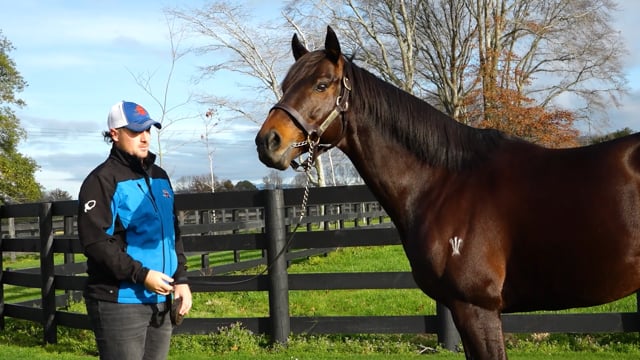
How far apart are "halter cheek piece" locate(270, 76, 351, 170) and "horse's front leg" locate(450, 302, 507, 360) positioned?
113cm

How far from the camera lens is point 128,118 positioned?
9.11 ft

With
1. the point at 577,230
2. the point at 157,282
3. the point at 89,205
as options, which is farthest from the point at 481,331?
the point at 89,205

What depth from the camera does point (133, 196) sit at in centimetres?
277

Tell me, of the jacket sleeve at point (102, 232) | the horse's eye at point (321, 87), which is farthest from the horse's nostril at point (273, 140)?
Result: the jacket sleeve at point (102, 232)

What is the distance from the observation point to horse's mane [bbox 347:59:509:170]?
3.31m

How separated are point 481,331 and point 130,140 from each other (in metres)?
2.04

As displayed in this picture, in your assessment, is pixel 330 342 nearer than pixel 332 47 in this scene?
No

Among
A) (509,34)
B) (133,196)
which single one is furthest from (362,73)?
(509,34)

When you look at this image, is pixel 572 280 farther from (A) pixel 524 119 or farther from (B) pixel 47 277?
(A) pixel 524 119

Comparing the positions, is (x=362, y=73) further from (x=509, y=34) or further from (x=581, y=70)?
(x=581, y=70)

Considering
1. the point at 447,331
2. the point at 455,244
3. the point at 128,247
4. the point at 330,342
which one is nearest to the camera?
the point at 128,247

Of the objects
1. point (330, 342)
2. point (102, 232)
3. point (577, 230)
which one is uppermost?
point (102, 232)

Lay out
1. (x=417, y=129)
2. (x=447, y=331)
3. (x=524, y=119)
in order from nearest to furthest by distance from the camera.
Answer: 1. (x=417, y=129)
2. (x=447, y=331)
3. (x=524, y=119)

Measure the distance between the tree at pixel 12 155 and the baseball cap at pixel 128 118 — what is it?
29.7 meters
